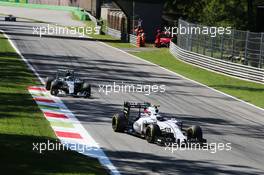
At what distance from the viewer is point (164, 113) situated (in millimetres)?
20953

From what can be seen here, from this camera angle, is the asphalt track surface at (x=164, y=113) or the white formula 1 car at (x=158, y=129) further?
the white formula 1 car at (x=158, y=129)

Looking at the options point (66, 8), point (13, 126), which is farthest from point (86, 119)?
point (66, 8)

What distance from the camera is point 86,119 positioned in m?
18.8

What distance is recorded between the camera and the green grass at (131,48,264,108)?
2837 centimetres

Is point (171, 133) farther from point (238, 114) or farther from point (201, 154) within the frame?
point (238, 114)

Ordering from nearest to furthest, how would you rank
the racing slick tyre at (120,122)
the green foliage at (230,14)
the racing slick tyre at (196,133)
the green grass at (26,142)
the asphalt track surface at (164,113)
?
the green grass at (26,142) < the asphalt track surface at (164,113) < the racing slick tyre at (196,133) < the racing slick tyre at (120,122) < the green foliage at (230,14)

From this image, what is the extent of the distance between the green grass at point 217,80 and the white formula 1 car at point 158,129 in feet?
33.9

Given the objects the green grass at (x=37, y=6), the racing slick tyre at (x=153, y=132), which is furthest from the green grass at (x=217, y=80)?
the green grass at (x=37, y=6)

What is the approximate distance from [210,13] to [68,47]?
16113mm

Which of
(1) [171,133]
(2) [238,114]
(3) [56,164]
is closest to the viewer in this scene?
(3) [56,164]

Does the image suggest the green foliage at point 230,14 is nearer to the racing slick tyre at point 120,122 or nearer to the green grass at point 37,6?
the racing slick tyre at point 120,122

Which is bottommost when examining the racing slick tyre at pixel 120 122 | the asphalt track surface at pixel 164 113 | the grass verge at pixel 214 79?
the grass verge at pixel 214 79

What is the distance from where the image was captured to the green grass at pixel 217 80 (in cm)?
2837

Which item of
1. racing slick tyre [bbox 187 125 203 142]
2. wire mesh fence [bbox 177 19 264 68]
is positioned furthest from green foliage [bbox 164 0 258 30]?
racing slick tyre [bbox 187 125 203 142]
